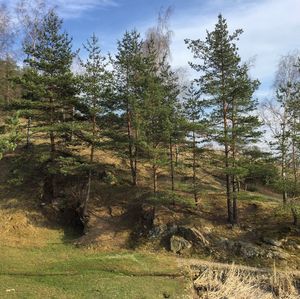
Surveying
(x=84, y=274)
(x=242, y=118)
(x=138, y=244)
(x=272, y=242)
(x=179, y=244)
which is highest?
(x=242, y=118)

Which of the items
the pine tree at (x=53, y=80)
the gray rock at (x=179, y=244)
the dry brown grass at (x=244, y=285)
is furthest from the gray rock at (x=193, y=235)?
the pine tree at (x=53, y=80)

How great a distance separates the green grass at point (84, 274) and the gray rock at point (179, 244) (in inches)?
39.9

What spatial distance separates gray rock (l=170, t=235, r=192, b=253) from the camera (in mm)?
20578

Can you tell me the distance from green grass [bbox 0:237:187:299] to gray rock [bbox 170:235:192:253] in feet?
3.32

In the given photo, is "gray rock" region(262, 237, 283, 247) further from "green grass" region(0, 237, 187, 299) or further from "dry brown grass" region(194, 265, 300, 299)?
"green grass" region(0, 237, 187, 299)

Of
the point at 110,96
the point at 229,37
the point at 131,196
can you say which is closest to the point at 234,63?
the point at 229,37

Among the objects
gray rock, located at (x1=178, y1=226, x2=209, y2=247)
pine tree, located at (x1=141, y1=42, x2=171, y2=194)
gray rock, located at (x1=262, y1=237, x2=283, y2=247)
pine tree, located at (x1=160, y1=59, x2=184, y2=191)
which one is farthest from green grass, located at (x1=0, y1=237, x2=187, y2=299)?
pine tree, located at (x1=160, y1=59, x2=184, y2=191)

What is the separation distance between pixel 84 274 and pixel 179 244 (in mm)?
5969

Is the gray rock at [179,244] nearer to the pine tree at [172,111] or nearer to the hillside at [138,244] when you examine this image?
the hillside at [138,244]

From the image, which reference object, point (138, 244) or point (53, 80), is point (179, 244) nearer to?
point (138, 244)

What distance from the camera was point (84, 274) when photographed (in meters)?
16.9

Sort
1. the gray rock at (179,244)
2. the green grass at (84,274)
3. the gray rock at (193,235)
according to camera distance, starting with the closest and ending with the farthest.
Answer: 1. the green grass at (84,274)
2. the gray rock at (179,244)
3. the gray rock at (193,235)

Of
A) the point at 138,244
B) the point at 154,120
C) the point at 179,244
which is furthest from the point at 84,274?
the point at 154,120

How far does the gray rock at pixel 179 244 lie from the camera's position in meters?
20.6
